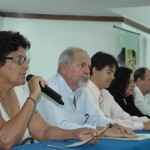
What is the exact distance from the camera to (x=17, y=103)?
2.11m

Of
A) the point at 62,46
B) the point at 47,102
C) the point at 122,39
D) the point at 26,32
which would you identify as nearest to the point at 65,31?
the point at 62,46

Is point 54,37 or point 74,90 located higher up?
point 54,37

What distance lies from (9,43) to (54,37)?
5560mm

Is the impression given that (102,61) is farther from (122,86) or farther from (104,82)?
(122,86)

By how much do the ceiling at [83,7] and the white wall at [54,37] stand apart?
30 centimetres

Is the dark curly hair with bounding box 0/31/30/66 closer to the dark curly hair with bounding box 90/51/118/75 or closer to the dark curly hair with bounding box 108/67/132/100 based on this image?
the dark curly hair with bounding box 90/51/118/75

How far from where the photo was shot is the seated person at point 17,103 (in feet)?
5.85

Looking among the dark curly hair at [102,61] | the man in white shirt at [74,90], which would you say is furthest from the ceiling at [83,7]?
the man in white shirt at [74,90]

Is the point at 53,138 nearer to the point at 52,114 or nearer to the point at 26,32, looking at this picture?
the point at 52,114

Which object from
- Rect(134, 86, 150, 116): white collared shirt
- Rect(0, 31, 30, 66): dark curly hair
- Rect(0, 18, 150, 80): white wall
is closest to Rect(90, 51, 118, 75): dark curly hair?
Rect(134, 86, 150, 116): white collared shirt

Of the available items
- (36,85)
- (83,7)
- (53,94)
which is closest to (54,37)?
(83,7)

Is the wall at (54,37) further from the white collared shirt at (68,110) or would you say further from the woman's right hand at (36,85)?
the woman's right hand at (36,85)

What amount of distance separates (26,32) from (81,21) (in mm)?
1278

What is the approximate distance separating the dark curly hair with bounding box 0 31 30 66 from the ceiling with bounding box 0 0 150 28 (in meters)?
4.25
